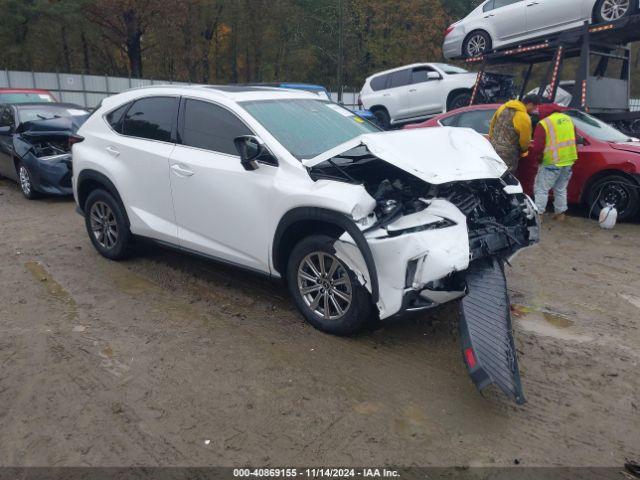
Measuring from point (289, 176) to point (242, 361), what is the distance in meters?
1.36

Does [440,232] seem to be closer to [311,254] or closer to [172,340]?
[311,254]

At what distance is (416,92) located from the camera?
46.0ft

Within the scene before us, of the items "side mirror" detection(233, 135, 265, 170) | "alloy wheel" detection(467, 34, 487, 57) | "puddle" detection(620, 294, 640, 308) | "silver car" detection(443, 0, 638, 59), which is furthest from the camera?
"alloy wheel" detection(467, 34, 487, 57)

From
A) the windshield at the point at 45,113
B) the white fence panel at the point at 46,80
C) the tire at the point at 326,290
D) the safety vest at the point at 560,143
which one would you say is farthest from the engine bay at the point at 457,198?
the white fence panel at the point at 46,80

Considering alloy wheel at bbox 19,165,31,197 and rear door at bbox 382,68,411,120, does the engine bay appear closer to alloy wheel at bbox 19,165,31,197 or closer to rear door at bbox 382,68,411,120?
alloy wheel at bbox 19,165,31,197

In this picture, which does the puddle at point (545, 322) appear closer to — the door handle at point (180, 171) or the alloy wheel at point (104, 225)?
the door handle at point (180, 171)

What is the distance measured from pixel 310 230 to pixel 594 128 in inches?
224

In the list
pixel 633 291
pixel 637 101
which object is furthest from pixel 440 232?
pixel 637 101

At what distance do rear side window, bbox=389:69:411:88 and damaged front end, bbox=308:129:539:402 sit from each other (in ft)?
36.2

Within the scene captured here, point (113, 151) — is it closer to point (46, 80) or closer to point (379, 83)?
point (379, 83)

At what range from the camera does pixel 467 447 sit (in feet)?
8.87

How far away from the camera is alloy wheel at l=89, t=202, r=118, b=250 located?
5355 millimetres

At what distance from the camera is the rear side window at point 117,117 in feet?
16.9

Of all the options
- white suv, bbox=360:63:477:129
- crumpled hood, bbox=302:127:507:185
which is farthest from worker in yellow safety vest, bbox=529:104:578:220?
white suv, bbox=360:63:477:129
